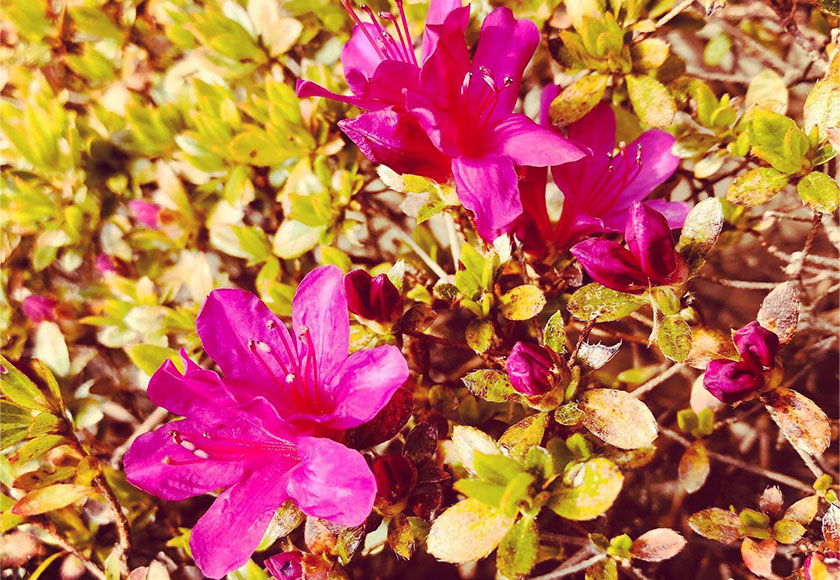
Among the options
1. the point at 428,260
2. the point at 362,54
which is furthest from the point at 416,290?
the point at 362,54

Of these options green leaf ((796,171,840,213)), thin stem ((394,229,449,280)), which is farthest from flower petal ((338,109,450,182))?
green leaf ((796,171,840,213))

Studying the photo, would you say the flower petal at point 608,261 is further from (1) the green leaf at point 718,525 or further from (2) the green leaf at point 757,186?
(1) the green leaf at point 718,525

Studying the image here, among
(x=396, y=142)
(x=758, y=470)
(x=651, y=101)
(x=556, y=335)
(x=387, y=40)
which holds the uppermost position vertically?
(x=387, y=40)

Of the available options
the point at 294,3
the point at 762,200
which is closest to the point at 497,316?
the point at 762,200

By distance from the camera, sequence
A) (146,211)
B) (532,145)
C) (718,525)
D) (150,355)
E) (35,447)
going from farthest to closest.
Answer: (146,211) → (150,355) → (35,447) → (718,525) → (532,145)

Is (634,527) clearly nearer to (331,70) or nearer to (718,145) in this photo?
(718,145)

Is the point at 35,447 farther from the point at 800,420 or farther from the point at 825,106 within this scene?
the point at 825,106
